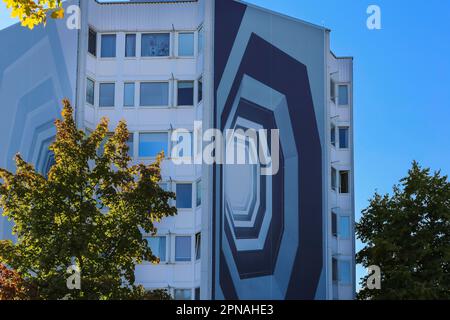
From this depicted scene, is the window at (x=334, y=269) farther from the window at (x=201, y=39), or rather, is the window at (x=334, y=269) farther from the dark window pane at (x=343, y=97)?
the window at (x=201, y=39)

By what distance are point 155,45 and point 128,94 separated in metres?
3.03

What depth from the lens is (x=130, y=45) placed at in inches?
1812

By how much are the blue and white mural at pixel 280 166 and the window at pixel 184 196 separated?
161 centimetres

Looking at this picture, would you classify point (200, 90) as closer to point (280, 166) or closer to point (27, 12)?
point (280, 166)

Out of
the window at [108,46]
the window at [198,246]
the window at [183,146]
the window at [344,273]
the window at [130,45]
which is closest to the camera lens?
the window at [198,246]

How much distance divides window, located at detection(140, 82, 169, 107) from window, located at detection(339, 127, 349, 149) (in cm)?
1808

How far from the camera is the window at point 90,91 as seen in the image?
45.1 m

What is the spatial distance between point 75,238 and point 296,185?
2202 cm

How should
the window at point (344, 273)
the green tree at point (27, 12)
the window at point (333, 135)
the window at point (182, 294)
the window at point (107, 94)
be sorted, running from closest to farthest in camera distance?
the green tree at point (27, 12) → the window at point (182, 294) → the window at point (107, 94) → the window at point (344, 273) → the window at point (333, 135)

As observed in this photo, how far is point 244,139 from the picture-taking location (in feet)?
149

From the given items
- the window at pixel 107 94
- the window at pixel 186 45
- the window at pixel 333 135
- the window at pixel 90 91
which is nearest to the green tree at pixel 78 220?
the window at pixel 90 91

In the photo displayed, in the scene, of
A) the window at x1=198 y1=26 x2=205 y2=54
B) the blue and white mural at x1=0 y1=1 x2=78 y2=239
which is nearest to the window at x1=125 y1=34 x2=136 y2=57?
the blue and white mural at x1=0 y1=1 x2=78 y2=239
